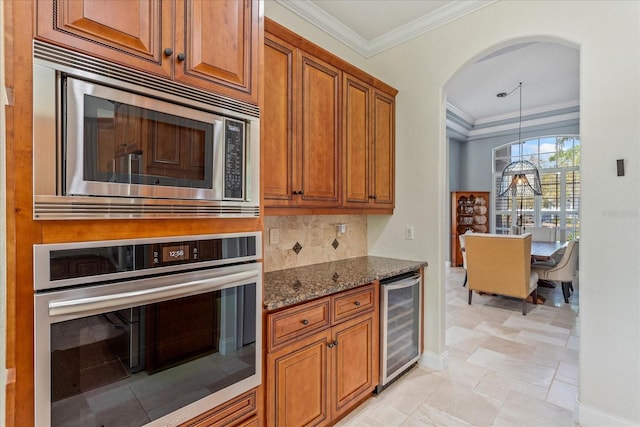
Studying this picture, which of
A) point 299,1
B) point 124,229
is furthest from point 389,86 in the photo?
point 124,229

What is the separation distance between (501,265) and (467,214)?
3333 millimetres

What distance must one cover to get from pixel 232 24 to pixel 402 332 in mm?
2324

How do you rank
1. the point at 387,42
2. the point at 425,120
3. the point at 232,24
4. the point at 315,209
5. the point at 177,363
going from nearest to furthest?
the point at 177,363
the point at 232,24
the point at 315,209
the point at 425,120
the point at 387,42

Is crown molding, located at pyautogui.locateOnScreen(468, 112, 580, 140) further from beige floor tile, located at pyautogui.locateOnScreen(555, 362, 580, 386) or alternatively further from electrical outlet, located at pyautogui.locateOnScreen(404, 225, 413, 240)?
electrical outlet, located at pyautogui.locateOnScreen(404, 225, 413, 240)

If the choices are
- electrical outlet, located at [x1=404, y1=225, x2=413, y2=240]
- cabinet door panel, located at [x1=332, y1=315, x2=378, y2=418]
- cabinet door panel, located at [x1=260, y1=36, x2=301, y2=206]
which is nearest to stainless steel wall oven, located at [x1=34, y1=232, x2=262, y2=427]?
cabinet door panel, located at [x1=260, y1=36, x2=301, y2=206]

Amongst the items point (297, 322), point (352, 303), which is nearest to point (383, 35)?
point (352, 303)

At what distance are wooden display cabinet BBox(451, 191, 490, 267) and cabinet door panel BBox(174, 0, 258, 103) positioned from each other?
6.54 metres

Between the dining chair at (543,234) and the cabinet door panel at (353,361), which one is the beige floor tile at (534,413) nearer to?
the cabinet door panel at (353,361)

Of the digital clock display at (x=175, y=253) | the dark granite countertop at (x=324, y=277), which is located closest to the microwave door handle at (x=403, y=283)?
the dark granite countertop at (x=324, y=277)

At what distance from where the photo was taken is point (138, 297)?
1071mm

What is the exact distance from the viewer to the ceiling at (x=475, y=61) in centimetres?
256

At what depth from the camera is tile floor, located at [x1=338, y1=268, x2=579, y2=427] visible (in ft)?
6.93

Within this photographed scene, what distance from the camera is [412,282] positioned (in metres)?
2.54

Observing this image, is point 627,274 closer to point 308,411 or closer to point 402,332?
point 402,332
